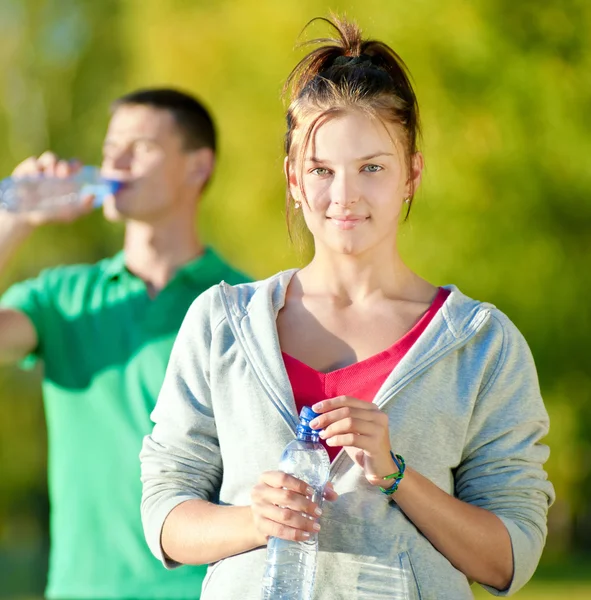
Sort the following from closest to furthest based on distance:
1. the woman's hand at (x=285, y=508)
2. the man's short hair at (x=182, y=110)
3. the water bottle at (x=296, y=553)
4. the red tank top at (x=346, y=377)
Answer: the woman's hand at (x=285, y=508), the water bottle at (x=296, y=553), the red tank top at (x=346, y=377), the man's short hair at (x=182, y=110)

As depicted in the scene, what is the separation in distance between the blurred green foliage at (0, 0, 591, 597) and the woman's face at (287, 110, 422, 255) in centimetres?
700

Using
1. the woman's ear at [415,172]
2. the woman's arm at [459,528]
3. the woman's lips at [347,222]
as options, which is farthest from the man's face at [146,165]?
the woman's arm at [459,528]

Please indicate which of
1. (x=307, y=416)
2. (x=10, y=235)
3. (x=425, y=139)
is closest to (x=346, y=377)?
(x=307, y=416)

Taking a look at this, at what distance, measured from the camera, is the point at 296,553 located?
201cm

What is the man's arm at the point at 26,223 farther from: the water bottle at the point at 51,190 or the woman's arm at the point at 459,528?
the woman's arm at the point at 459,528

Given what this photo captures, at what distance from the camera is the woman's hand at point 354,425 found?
1.88 metres

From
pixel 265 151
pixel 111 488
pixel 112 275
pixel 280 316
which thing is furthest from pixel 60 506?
pixel 265 151

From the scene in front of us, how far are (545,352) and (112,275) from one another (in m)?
8.15

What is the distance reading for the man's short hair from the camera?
429 cm

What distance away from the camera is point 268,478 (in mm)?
1896

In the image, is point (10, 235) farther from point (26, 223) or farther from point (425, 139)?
point (425, 139)

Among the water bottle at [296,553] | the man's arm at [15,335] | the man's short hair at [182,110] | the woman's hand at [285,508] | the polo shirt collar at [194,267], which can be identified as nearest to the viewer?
the woman's hand at [285,508]

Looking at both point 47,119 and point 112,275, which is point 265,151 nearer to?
point 47,119

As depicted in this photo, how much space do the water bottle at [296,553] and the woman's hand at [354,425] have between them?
0.26ft
